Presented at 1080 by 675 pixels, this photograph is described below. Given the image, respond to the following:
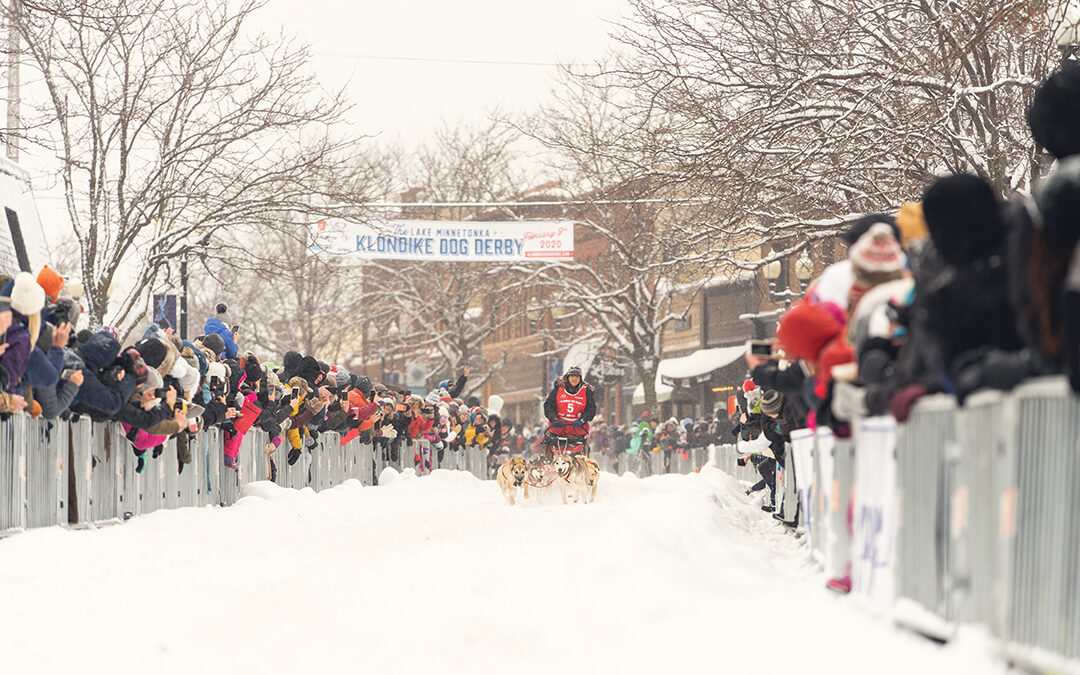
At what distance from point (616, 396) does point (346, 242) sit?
37872 millimetres

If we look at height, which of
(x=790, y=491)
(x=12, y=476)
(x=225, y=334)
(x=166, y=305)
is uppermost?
(x=166, y=305)

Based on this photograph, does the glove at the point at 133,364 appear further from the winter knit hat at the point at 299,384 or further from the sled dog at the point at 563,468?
the sled dog at the point at 563,468

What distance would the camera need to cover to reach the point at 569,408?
802 inches

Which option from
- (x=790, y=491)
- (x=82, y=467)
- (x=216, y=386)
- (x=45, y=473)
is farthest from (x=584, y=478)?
(x=45, y=473)

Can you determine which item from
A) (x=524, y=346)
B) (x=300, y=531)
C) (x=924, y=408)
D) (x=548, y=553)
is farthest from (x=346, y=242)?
(x=524, y=346)

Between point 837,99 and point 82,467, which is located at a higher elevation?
point 837,99

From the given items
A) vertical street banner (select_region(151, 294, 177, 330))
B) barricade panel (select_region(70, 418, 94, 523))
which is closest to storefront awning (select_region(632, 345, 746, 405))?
vertical street banner (select_region(151, 294, 177, 330))

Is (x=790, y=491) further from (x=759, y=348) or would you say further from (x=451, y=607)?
(x=451, y=607)

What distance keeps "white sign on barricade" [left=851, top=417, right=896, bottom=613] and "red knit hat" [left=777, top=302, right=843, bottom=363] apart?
28.1 inches

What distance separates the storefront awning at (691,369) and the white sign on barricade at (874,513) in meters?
44.3

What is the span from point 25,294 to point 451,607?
5050 millimetres

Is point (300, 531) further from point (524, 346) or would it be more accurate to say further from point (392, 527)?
point (524, 346)

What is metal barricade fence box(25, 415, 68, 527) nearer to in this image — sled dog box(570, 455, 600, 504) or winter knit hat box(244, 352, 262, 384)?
winter knit hat box(244, 352, 262, 384)

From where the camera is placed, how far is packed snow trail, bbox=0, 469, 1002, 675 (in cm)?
591
